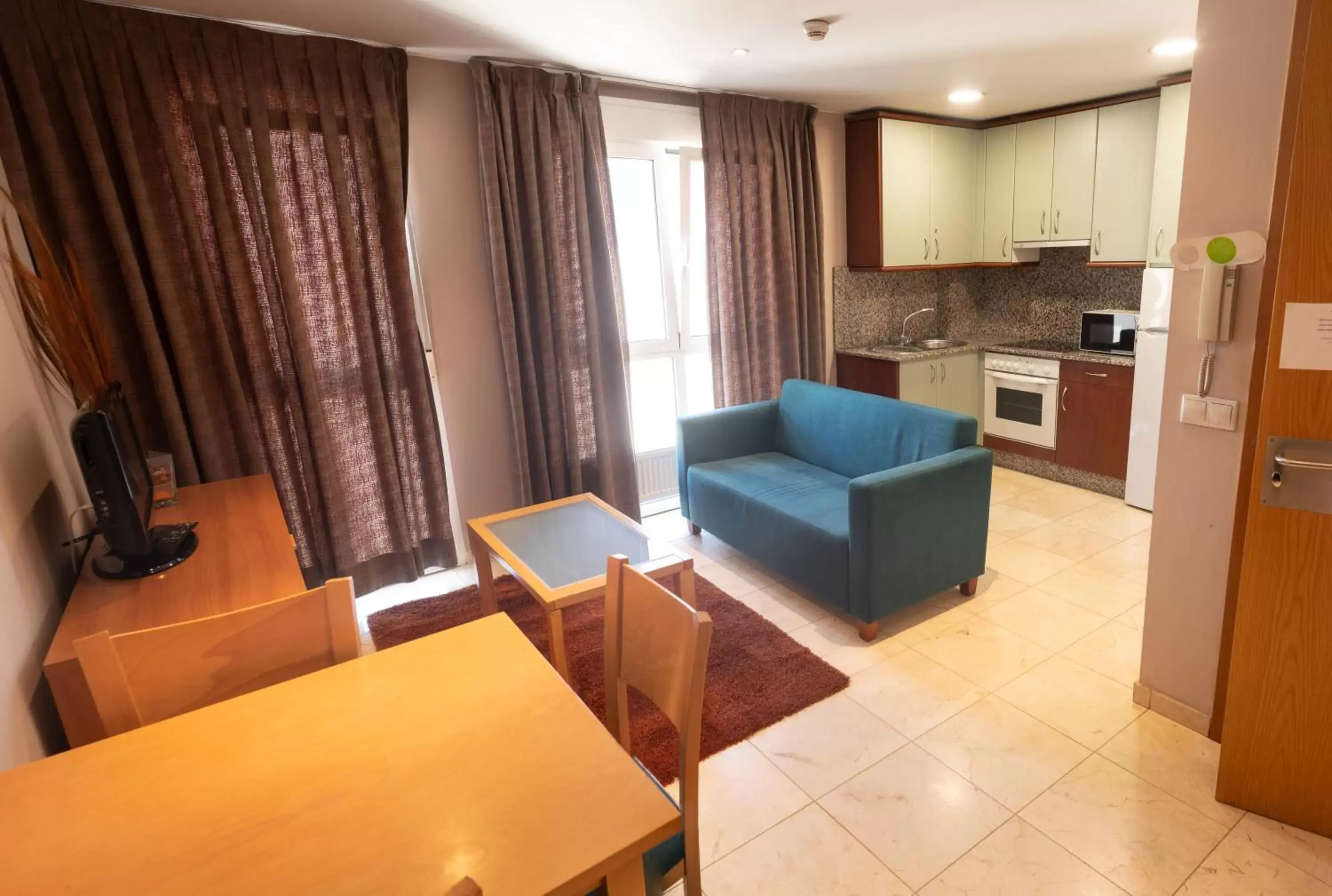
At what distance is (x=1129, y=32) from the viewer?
293 centimetres

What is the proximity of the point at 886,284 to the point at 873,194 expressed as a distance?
2.47 feet

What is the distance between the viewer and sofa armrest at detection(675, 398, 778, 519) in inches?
146

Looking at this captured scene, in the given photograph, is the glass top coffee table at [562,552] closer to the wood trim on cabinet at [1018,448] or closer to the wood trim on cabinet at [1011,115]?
the wood trim on cabinet at [1018,448]

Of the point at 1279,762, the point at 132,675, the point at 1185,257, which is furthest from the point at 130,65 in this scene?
the point at 1279,762

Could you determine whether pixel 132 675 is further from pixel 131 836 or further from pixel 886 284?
pixel 886 284

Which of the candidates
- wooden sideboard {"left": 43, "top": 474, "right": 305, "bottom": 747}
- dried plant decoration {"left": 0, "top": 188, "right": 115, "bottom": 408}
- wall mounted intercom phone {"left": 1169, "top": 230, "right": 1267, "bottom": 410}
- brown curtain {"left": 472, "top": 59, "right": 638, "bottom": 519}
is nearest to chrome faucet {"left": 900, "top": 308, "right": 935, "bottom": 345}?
brown curtain {"left": 472, "top": 59, "right": 638, "bottom": 519}

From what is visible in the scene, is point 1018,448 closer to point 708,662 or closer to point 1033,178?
point 1033,178

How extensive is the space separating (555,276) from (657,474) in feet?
4.79

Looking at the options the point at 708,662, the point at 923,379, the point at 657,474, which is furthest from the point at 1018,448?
the point at 708,662

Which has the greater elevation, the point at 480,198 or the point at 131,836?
the point at 480,198

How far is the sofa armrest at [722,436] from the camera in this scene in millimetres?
3719

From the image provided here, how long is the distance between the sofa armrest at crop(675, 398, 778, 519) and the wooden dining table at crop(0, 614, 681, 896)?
2.53 metres

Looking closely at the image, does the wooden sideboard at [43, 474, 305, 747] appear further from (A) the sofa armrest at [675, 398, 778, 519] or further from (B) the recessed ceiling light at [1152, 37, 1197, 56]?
(B) the recessed ceiling light at [1152, 37, 1197, 56]

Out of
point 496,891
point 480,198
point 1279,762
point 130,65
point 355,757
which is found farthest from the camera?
point 480,198
